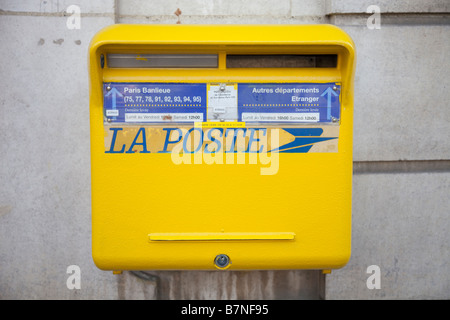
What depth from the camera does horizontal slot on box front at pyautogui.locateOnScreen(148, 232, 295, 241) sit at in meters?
1.70

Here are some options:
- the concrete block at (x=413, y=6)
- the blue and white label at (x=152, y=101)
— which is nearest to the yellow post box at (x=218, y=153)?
the blue and white label at (x=152, y=101)

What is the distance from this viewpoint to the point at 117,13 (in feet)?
7.59

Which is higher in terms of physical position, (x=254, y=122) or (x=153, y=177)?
(x=254, y=122)

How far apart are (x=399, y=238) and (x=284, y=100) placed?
1447 millimetres

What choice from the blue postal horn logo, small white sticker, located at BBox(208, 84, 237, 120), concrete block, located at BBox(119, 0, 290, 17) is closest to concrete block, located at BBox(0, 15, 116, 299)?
concrete block, located at BBox(119, 0, 290, 17)

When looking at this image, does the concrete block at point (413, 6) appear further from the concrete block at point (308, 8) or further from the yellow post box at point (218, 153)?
the yellow post box at point (218, 153)

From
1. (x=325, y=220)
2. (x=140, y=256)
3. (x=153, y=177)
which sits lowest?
(x=140, y=256)

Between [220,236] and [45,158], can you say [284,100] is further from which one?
[45,158]

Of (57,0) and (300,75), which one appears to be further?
(57,0)

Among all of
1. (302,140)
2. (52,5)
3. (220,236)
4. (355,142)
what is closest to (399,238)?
(355,142)

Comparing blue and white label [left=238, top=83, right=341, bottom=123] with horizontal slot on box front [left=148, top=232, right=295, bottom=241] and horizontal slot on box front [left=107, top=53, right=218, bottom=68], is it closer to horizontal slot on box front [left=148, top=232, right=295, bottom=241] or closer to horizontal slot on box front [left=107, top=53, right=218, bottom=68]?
horizontal slot on box front [left=107, top=53, right=218, bottom=68]

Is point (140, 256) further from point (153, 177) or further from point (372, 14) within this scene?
point (372, 14)

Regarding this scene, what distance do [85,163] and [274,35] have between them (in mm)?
1484

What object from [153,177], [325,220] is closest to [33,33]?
[153,177]
